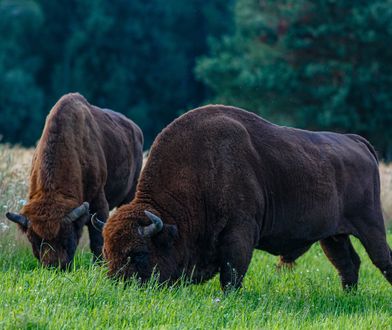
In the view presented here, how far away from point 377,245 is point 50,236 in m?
3.76

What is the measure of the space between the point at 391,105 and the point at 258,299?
106ft

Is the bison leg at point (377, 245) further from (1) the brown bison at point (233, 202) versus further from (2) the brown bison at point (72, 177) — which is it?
(2) the brown bison at point (72, 177)

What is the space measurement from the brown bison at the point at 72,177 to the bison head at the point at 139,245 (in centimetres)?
142

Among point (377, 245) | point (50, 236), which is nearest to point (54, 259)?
point (50, 236)

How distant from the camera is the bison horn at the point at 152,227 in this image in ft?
28.3

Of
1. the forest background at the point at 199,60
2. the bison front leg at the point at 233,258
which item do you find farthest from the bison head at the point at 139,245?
the forest background at the point at 199,60

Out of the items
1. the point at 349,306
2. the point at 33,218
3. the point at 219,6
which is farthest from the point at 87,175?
the point at 219,6

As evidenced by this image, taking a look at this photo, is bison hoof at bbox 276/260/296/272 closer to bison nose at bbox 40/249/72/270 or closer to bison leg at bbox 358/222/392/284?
bison leg at bbox 358/222/392/284

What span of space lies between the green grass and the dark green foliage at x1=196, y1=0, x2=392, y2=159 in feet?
97.9

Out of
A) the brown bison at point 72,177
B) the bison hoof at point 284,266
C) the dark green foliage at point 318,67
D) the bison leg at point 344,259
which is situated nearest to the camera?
the brown bison at point 72,177

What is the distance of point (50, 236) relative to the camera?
9.95 meters

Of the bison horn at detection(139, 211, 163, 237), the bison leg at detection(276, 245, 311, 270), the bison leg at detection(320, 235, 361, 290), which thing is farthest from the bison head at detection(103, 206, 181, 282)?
the bison leg at detection(320, 235, 361, 290)

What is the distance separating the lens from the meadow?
728 cm

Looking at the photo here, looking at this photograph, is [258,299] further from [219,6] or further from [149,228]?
[219,6]
